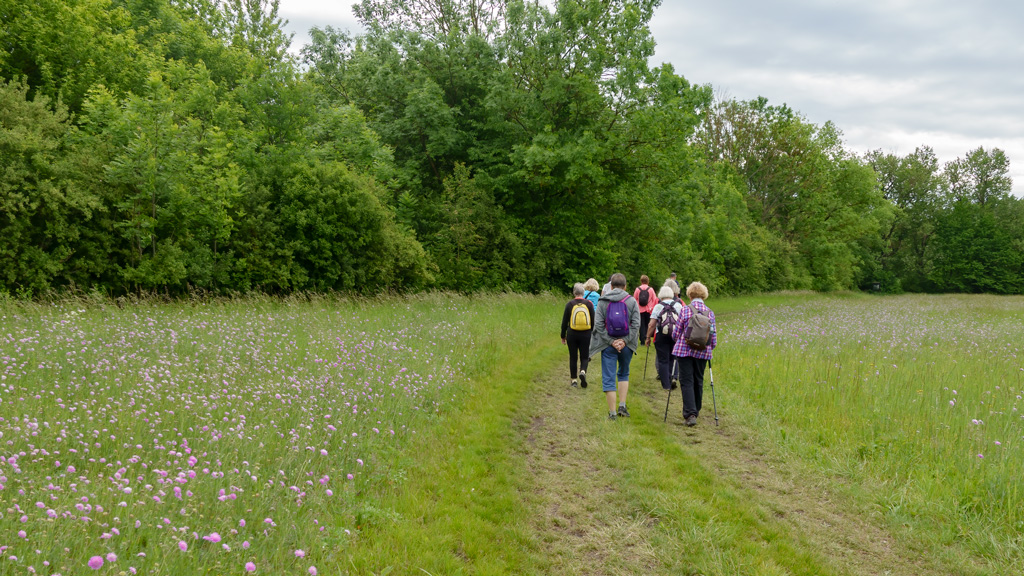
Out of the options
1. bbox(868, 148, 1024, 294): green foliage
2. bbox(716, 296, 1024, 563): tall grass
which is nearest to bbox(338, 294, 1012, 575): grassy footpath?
bbox(716, 296, 1024, 563): tall grass

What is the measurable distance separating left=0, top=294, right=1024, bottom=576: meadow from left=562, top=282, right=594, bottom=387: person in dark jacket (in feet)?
1.97

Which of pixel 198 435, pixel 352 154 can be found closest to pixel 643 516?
pixel 198 435

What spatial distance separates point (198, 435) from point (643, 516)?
13.6ft

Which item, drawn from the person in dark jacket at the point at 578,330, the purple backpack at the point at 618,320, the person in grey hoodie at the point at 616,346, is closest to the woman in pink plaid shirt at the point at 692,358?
the person in grey hoodie at the point at 616,346

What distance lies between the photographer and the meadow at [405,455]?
3713 millimetres

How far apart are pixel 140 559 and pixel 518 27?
26433 mm

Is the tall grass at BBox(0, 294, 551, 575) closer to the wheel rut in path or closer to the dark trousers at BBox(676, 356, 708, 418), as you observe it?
the wheel rut in path

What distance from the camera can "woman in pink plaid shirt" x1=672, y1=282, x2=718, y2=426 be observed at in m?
8.26

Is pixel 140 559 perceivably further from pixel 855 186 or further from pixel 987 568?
pixel 855 186

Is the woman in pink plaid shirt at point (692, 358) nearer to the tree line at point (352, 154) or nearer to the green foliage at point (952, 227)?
the tree line at point (352, 154)

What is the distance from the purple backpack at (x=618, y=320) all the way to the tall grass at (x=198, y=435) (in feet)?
8.69

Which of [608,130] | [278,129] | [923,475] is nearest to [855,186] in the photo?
[608,130]

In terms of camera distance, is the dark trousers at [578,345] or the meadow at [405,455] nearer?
the meadow at [405,455]

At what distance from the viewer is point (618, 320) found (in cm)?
855
